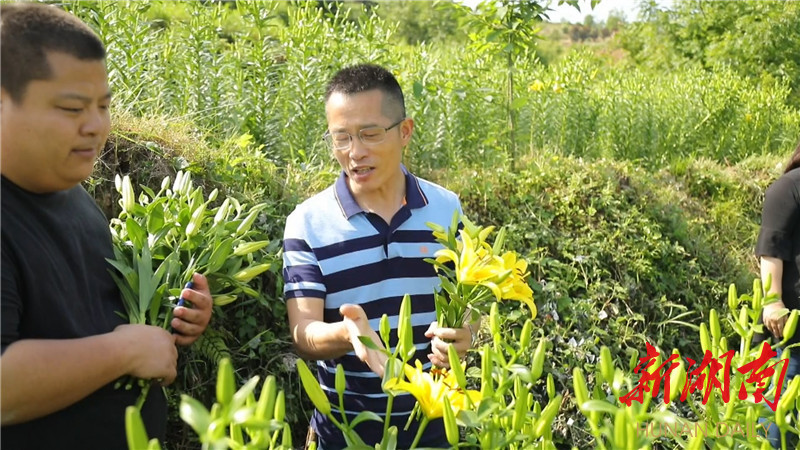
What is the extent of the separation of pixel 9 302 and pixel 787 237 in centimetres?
253

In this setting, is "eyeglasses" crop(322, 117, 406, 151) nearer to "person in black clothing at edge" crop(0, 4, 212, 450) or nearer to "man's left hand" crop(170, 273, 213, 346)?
"man's left hand" crop(170, 273, 213, 346)

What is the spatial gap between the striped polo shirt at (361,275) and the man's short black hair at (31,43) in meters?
0.72

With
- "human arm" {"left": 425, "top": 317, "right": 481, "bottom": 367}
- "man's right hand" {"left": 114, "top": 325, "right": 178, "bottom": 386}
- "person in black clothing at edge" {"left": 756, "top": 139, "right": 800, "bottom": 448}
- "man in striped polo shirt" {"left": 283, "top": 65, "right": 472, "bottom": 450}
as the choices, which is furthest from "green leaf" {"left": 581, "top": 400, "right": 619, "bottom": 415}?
"person in black clothing at edge" {"left": 756, "top": 139, "right": 800, "bottom": 448}

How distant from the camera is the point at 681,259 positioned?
379 centimetres

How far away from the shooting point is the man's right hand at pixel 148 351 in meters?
1.37

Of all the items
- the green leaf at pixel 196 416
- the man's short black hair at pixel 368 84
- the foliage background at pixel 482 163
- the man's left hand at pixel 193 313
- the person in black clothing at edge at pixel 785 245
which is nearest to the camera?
the green leaf at pixel 196 416

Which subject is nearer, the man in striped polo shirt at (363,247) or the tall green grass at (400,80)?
the man in striped polo shirt at (363,247)

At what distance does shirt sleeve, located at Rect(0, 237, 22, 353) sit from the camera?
122 centimetres

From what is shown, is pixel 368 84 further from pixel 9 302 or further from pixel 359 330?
pixel 9 302

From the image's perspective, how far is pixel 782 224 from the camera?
9.04 ft

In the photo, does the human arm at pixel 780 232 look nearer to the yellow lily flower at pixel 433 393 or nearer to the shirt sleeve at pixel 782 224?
the shirt sleeve at pixel 782 224

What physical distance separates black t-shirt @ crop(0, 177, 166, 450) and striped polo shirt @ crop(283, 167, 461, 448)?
0.48 meters

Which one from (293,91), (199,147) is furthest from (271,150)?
(199,147)

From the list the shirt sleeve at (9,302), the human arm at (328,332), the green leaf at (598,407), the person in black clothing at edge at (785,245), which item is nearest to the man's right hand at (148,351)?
the shirt sleeve at (9,302)
